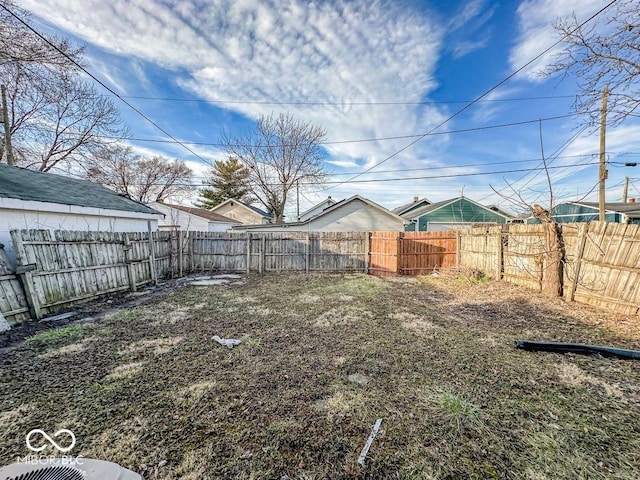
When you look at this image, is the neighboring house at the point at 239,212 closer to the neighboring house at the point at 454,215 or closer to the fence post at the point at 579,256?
the neighboring house at the point at 454,215

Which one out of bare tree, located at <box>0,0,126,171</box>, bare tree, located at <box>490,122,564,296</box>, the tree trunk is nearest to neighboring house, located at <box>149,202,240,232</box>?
bare tree, located at <box>0,0,126,171</box>

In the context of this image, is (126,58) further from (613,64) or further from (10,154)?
(613,64)

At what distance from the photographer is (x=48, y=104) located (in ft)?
36.7

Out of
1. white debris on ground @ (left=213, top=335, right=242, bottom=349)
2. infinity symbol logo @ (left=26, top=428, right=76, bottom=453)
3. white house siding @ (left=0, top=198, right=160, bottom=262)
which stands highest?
white house siding @ (left=0, top=198, right=160, bottom=262)

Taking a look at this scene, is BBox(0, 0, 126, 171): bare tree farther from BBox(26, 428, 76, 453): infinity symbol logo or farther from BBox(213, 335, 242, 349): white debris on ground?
BBox(26, 428, 76, 453): infinity symbol logo

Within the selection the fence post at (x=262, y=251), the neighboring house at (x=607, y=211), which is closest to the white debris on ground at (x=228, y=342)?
the fence post at (x=262, y=251)

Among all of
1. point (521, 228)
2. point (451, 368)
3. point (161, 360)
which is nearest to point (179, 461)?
point (161, 360)

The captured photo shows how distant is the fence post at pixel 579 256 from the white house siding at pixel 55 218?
1125cm

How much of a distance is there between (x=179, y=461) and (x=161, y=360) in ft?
5.86

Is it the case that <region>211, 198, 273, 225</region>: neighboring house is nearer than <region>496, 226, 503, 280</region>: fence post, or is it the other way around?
<region>496, 226, 503, 280</region>: fence post

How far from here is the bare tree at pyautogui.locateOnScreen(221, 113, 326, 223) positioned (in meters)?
20.0

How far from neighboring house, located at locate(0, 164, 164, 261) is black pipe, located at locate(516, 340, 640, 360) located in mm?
8925

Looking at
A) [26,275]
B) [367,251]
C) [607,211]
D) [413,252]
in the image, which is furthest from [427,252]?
[607,211]

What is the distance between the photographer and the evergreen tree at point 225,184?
92.0ft
